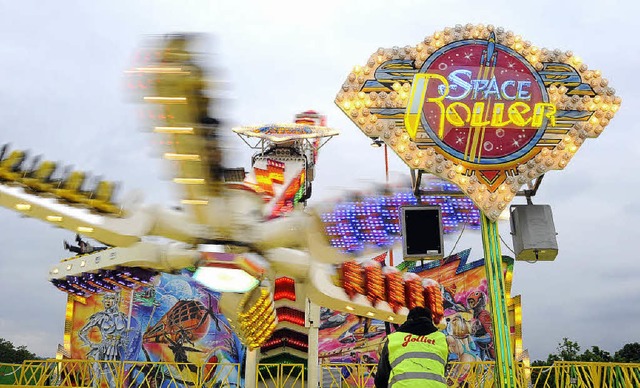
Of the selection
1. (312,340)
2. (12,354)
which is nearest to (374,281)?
(312,340)

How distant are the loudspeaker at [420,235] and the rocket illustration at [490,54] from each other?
275 centimetres

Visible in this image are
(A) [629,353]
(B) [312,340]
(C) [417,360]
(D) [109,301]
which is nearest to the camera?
(C) [417,360]

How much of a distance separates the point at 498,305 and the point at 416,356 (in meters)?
6.01

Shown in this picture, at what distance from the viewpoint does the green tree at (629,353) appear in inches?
1229

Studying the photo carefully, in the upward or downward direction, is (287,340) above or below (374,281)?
below

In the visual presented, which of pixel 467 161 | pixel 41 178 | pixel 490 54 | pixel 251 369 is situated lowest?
pixel 251 369

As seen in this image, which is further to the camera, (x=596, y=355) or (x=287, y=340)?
(x=596, y=355)

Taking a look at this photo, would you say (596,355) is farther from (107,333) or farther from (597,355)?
(107,333)

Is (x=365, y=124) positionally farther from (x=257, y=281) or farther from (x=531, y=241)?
(x=257, y=281)

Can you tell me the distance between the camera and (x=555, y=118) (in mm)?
9711

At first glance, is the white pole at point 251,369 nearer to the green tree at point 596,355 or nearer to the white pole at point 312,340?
the white pole at point 312,340

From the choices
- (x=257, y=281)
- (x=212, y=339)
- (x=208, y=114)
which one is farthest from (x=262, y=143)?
(x=208, y=114)

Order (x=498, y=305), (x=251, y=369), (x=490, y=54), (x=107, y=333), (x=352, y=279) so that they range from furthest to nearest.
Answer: (x=107, y=333), (x=251, y=369), (x=490, y=54), (x=498, y=305), (x=352, y=279)

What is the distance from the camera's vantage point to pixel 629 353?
104 ft
